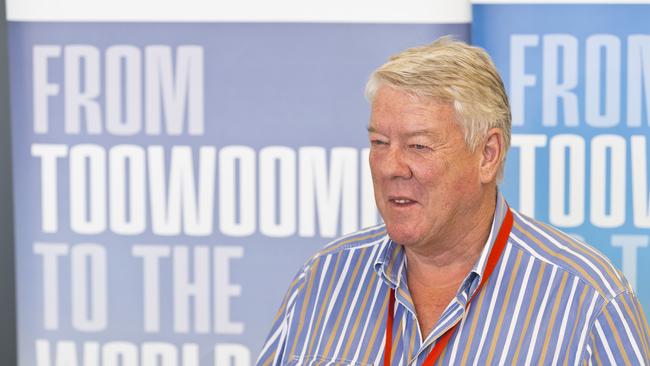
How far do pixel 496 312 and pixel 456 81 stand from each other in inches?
15.1

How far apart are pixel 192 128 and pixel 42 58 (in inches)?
20.2

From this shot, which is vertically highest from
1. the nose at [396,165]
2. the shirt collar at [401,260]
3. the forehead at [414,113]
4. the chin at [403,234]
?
the forehead at [414,113]

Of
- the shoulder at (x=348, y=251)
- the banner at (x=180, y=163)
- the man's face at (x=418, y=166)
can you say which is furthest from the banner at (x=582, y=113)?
the man's face at (x=418, y=166)

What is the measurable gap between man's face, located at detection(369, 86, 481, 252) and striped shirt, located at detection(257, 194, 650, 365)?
0.10m

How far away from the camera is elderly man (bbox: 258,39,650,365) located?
1533 mm

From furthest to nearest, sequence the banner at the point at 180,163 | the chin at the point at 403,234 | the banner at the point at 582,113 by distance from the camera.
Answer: the banner at the point at 180,163, the banner at the point at 582,113, the chin at the point at 403,234

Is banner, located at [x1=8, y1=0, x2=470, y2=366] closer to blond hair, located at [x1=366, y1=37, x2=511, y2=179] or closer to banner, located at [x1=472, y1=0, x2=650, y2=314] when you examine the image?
banner, located at [x1=472, y1=0, x2=650, y2=314]

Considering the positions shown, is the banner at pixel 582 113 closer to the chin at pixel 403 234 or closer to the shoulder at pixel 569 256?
the shoulder at pixel 569 256

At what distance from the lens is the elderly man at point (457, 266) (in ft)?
5.03

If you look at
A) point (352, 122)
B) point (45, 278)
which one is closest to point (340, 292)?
point (352, 122)

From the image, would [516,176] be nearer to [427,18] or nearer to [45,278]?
[427,18]

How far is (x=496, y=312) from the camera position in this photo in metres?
1.58

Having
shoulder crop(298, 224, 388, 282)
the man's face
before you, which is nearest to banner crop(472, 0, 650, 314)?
shoulder crop(298, 224, 388, 282)

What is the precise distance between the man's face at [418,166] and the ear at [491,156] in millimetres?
27
